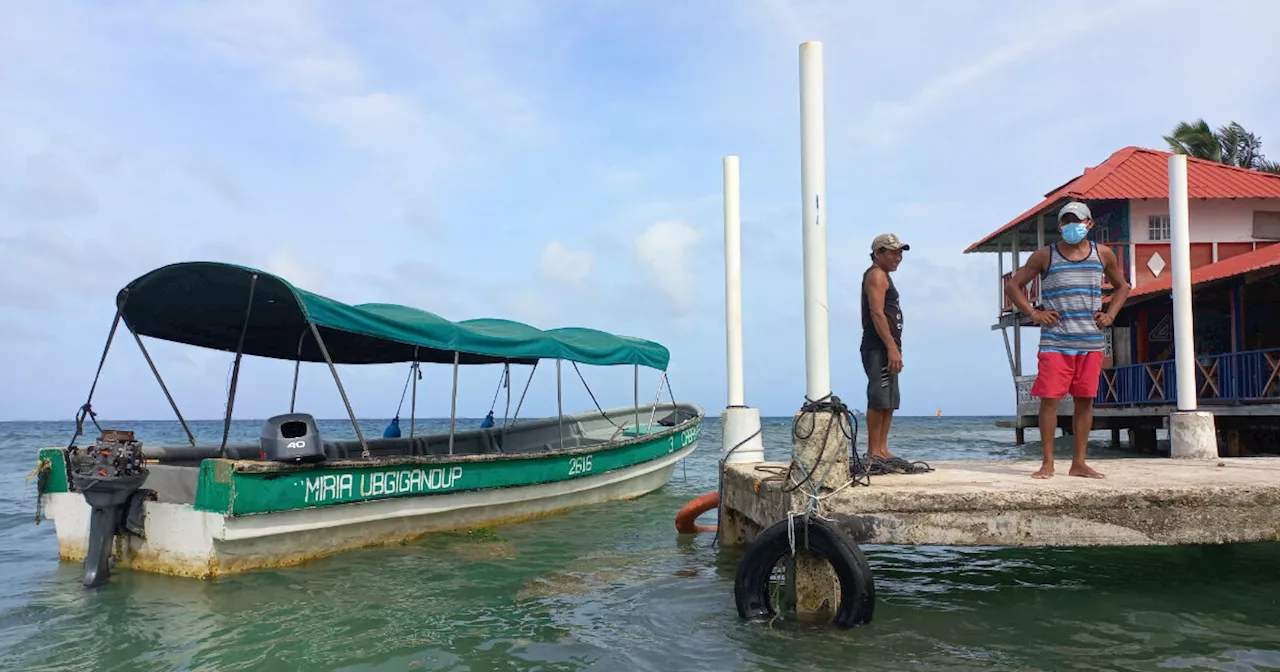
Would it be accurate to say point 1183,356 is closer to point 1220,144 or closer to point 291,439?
point 291,439

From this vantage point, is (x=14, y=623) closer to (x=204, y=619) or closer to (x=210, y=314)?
(x=204, y=619)

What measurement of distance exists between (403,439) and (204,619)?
235 inches

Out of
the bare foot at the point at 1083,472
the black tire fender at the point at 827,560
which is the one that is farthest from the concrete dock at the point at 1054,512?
the bare foot at the point at 1083,472

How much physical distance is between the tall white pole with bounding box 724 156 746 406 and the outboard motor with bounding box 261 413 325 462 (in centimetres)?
365

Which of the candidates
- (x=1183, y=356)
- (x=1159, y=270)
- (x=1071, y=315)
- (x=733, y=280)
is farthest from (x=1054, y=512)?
(x=1159, y=270)

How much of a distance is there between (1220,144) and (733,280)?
113ft

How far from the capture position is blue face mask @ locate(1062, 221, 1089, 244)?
5477mm

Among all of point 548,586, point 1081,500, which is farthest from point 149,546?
point 1081,500

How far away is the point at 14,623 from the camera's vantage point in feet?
19.1

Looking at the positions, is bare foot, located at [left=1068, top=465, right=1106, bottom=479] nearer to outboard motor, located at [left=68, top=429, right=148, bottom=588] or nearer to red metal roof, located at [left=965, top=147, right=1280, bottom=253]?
outboard motor, located at [left=68, top=429, right=148, bottom=588]

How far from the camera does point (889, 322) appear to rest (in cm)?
612

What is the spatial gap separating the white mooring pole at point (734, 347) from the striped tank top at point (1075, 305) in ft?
8.15

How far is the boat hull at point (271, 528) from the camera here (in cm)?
684

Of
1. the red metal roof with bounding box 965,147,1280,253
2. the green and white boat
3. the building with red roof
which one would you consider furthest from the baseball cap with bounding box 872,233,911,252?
the red metal roof with bounding box 965,147,1280,253
